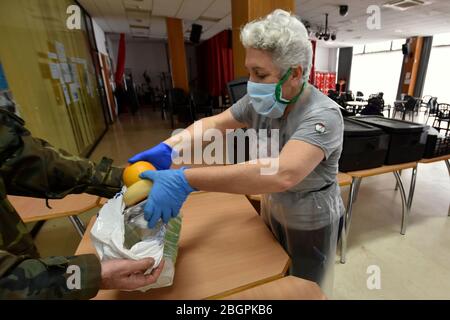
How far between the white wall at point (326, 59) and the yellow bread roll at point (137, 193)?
47.6ft

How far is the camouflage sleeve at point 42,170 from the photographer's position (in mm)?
761

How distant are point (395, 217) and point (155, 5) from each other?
586 cm

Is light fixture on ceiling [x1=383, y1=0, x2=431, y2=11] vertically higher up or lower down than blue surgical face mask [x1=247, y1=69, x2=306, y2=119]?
higher up

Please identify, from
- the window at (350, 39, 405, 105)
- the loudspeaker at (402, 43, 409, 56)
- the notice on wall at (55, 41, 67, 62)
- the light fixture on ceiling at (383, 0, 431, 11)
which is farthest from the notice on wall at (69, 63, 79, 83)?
the window at (350, 39, 405, 105)

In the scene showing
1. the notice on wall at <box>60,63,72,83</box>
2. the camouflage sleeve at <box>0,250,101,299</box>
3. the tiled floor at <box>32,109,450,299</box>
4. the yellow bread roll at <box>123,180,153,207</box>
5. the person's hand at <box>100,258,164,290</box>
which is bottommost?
the tiled floor at <box>32,109,450,299</box>

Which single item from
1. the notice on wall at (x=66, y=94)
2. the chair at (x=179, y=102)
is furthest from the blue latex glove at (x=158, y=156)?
the chair at (x=179, y=102)

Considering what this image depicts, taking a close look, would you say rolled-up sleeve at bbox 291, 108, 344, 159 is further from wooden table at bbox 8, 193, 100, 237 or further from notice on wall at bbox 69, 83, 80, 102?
notice on wall at bbox 69, 83, 80, 102

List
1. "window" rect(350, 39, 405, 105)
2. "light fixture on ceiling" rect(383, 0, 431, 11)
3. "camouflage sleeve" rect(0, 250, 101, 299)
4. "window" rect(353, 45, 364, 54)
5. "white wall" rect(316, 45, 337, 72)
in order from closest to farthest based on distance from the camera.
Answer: "camouflage sleeve" rect(0, 250, 101, 299) → "light fixture on ceiling" rect(383, 0, 431, 11) → "window" rect(350, 39, 405, 105) → "window" rect(353, 45, 364, 54) → "white wall" rect(316, 45, 337, 72)

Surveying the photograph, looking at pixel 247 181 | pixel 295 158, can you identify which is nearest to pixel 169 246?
pixel 247 181

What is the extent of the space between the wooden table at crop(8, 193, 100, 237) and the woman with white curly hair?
60 centimetres

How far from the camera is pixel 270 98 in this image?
942 millimetres

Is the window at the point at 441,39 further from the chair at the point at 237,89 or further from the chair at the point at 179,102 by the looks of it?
the chair at the point at 237,89

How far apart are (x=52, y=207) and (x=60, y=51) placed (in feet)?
10.4

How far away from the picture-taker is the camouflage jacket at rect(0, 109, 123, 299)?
1.74 ft
